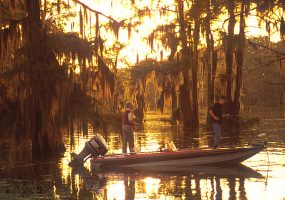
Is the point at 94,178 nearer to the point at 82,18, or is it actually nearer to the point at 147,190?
the point at 147,190

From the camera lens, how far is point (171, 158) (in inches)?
818

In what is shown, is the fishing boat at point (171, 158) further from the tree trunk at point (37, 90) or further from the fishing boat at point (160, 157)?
the tree trunk at point (37, 90)

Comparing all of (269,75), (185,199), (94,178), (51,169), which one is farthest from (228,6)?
(269,75)

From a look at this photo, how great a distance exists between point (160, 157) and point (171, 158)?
346mm

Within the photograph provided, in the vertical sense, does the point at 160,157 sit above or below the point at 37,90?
below

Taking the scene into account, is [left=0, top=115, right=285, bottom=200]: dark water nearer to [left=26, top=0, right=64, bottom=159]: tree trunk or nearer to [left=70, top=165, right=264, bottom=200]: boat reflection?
[left=70, top=165, right=264, bottom=200]: boat reflection

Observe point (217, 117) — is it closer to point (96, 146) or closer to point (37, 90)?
point (96, 146)

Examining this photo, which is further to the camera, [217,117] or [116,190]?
[217,117]

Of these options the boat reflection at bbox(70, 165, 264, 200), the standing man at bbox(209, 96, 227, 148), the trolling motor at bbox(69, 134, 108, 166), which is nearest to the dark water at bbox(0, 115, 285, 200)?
the boat reflection at bbox(70, 165, 264, 200)

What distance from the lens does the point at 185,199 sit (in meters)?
14.1

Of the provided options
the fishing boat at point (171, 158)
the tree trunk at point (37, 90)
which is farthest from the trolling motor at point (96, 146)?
the tree trunk at point (37, 90)

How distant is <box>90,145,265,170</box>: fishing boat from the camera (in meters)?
20.7

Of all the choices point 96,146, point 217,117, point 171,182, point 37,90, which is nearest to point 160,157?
point 96,146

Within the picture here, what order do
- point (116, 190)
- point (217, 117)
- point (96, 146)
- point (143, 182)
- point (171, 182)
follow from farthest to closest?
Answer: point (217, 117)
point (96, 146)
point (143, 182)
point (171, 182)
point (116, 190)
